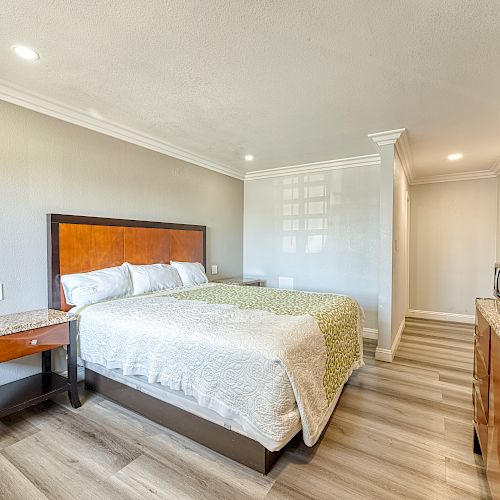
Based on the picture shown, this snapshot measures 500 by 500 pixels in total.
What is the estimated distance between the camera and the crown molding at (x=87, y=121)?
2363mm

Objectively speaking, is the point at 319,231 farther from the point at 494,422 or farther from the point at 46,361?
the point at 46,361

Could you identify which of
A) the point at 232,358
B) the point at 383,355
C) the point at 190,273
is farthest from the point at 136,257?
the point at 383,355

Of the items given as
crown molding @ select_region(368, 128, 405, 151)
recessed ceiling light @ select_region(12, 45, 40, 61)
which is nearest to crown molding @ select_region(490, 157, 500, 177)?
crown molding @ select_region(368, 128, 405, 151)

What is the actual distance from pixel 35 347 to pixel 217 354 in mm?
1376

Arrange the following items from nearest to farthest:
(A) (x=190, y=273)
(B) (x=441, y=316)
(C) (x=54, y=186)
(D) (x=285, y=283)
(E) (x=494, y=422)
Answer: (E) (x=494, y=422) → (C) (x=54, y=186) → (A) (x=190, y=273) → (D) (x=285, y=283) → (B) (x=441, y=316)

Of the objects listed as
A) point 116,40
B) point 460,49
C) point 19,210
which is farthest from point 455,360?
point 19,210

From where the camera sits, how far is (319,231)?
4.43m

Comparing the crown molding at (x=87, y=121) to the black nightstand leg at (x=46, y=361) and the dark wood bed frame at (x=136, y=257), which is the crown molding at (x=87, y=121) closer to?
the dark wood bed frame at (x=136, y=257)

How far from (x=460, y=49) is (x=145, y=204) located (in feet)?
10.1

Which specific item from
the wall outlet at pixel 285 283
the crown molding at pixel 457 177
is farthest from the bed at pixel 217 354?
the crown molding at pixel 457 177

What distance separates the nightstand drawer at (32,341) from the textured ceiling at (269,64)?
6.00ft

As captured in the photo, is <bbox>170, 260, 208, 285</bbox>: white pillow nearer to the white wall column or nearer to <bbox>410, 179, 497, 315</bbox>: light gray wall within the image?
the white wall column

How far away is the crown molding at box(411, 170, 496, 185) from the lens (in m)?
4.71

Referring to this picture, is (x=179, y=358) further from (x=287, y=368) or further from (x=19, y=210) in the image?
(x=19, y=210)
